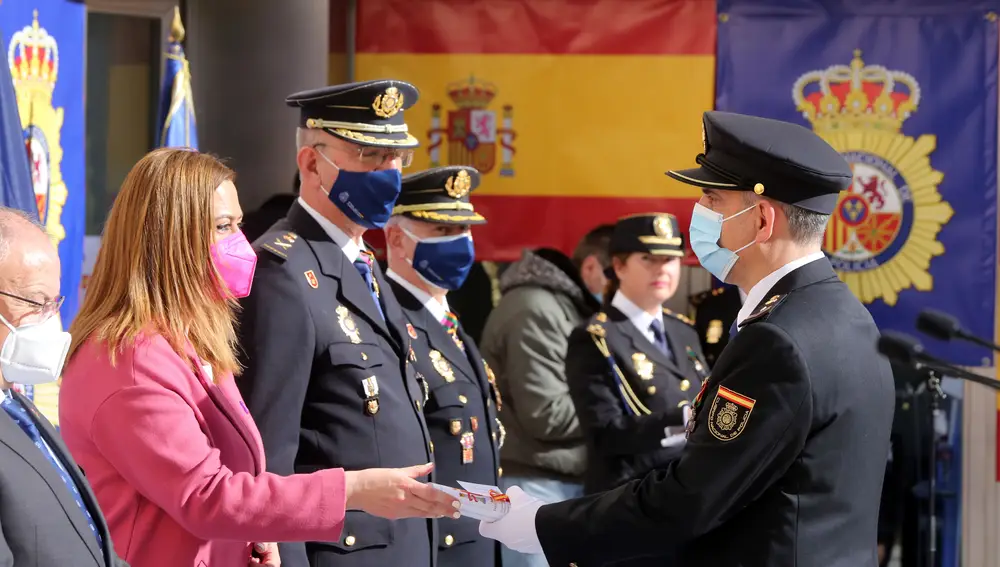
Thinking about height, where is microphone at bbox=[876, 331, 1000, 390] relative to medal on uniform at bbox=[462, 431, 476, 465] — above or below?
above

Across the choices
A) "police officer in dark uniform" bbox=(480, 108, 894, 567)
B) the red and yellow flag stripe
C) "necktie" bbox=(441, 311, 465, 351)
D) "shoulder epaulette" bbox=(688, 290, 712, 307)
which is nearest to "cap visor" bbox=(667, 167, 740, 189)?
"police officer in dark uniform" bbox=(480, 108, 894, 567)

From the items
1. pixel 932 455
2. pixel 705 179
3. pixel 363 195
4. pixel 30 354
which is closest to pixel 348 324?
pixel 363 195

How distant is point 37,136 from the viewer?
11.9ft

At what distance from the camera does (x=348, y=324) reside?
296 centimetres

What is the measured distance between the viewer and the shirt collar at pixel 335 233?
314 centimetres

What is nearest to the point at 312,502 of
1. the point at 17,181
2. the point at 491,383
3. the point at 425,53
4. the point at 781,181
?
the point at 781,181

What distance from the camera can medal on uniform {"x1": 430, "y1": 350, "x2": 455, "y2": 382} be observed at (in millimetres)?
3699

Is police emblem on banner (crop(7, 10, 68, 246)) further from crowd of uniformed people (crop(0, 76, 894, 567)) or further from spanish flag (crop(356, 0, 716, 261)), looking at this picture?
spanish flag (crop(356, 0, 716, 261))

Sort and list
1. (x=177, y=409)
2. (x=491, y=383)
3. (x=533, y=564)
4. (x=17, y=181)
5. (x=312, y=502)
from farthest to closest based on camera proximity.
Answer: (x=533, y=564) → (x=491, y=383) → (x=17, y=181) → (x=312, y=502) → (x=177, y=409)

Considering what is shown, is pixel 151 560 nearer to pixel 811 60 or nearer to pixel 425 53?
pixel 425 53

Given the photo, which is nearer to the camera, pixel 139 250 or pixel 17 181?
pixel 139 250

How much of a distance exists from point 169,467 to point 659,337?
112 inches

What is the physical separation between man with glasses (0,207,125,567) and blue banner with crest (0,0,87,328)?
1761 mm

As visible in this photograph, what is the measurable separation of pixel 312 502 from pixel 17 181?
1.43 m
